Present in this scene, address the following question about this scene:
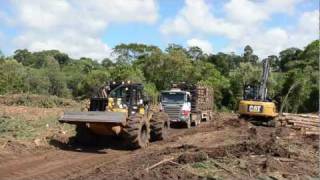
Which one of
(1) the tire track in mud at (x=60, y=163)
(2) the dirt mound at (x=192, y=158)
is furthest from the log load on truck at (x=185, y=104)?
(2) the dirt mound at (x=192, y=158)

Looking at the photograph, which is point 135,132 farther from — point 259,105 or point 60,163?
point 259,105

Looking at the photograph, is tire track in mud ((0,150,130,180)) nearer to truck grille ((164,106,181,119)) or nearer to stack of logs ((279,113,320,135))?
truck grille ((164,106,181,119))

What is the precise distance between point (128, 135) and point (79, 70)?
253 feet

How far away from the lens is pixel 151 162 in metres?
14.1

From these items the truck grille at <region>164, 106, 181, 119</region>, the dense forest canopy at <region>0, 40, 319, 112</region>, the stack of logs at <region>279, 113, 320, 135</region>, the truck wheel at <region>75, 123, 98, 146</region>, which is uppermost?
the dense forest canopy at <region>0, 40, 319, 112</region>

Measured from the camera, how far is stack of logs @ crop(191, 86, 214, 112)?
1275 inches

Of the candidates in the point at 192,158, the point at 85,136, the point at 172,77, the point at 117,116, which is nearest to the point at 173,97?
the point at 85,136

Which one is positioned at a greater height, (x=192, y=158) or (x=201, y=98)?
(x=201, y=98)

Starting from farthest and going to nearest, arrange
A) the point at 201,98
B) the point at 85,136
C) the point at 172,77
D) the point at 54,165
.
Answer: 1. the point at 172,77
2. the point at 201,98
3. the point at 85,136
4. the point at 54,165

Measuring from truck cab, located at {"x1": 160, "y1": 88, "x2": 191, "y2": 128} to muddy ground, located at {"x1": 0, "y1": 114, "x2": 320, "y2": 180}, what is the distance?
379 inches

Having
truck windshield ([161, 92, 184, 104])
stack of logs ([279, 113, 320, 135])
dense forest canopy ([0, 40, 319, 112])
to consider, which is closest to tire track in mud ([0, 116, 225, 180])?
truck windshield ([161, 92, 184, 104])

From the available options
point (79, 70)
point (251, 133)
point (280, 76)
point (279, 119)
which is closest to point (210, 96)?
point (279, 119)

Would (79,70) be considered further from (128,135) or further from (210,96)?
(128,135)

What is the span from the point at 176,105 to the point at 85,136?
10.9m
